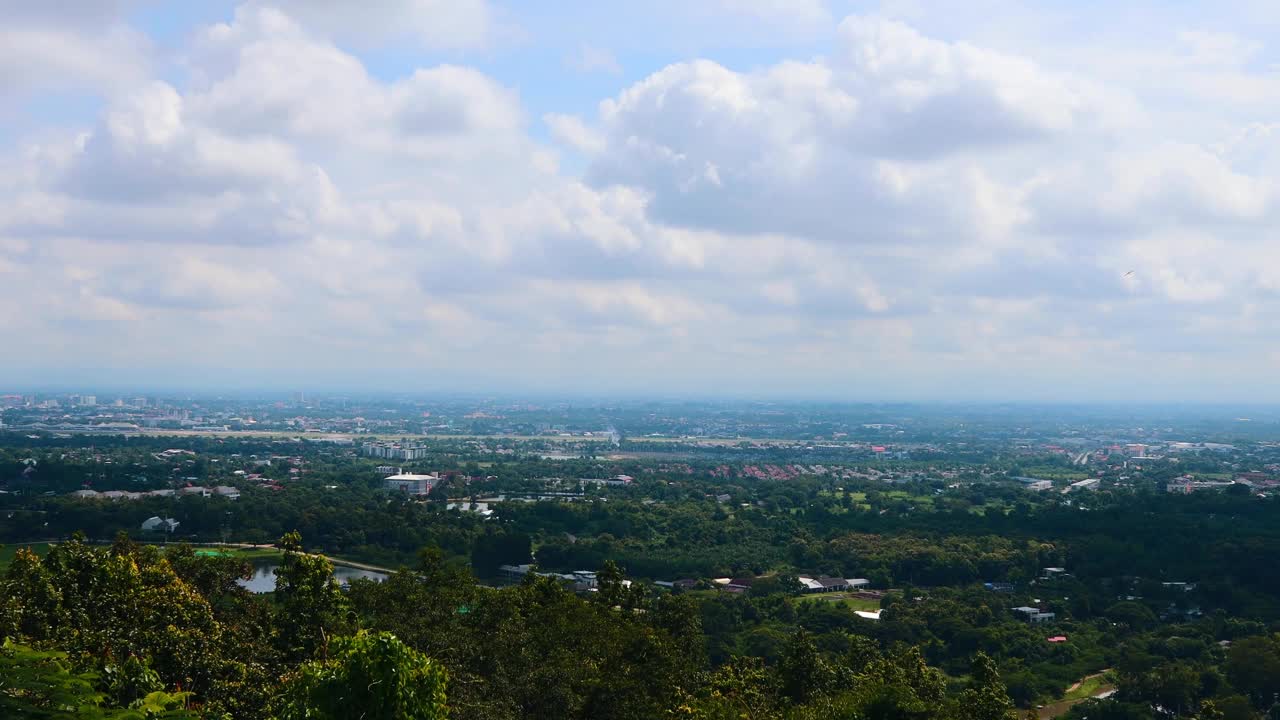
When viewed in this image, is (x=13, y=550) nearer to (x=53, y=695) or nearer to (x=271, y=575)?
(x=271, y=575)

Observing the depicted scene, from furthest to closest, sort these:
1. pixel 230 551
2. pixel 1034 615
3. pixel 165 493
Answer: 1. pixel 165 493
2. pixel 230 551
3. pixel 1034 615

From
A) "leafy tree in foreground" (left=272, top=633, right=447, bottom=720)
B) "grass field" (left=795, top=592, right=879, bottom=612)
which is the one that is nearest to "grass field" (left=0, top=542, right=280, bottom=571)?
"grass field" (left=795, top=592, right=879, bottom=612)

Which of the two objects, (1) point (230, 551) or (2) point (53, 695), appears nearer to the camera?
(2) point (53, 695)

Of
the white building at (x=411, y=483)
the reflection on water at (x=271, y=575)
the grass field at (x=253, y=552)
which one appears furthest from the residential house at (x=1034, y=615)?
the white building at (x=411, y=483)

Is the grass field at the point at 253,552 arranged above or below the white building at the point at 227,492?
below

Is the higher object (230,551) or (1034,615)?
(230,551)

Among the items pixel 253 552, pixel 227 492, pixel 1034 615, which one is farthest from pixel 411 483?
pixel 1034 615

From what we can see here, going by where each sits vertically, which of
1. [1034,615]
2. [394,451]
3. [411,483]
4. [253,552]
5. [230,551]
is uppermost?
[394,451]

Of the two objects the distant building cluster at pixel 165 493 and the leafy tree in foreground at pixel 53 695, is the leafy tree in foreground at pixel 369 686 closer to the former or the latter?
the leafy tree in foreground at pixel 53 695
